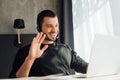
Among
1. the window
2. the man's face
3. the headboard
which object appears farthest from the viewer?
the headboard

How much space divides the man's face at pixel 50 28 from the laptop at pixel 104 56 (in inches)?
39.2

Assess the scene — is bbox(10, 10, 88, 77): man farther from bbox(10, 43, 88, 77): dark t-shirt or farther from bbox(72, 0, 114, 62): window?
bbox(72, 0, 114, 62): window

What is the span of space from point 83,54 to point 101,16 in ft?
2.03

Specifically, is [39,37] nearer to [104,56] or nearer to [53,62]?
[53,62]

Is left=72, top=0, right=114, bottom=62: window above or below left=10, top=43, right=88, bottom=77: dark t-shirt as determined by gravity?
above

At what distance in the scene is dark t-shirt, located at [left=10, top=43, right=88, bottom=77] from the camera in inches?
79.1

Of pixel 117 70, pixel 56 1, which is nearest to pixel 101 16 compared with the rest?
pixel 56 1

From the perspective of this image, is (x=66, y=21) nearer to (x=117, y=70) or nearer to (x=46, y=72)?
(x=46, y=72)

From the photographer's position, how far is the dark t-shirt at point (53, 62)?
6.59 feet

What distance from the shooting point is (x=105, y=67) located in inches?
51.3

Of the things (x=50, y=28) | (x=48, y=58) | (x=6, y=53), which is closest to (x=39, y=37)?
(x=48, y=58)

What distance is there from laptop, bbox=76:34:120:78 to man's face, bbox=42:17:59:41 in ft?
3.26

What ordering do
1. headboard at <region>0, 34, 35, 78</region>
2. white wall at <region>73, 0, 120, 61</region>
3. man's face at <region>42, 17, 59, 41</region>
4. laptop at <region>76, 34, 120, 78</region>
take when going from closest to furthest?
laptop at <region>76, 34, 120, 78</region>
man's face at <region>42, 17, 59, 41</region>
white wall at <region>73, 0, 120, 61</region>
headboard at <region>0, 34, 35, 78</region>

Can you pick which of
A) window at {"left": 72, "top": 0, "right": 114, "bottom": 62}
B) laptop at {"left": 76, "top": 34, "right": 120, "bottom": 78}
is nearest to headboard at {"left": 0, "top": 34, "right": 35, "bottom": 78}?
window at {"left": 72, "top": 0, "right": 114, "bottom": 62}
